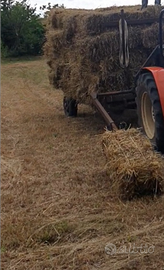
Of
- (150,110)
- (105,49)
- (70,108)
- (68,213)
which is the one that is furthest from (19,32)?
(68,213)

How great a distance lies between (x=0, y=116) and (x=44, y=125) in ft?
5.24

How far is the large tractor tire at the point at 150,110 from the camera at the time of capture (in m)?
5.15

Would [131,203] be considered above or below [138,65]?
below

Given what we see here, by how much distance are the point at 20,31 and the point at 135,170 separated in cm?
2080

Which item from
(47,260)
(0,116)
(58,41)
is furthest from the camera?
(0,116)

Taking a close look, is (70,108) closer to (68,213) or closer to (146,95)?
(146,95)

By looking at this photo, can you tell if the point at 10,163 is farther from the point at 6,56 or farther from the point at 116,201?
the point at 6,56

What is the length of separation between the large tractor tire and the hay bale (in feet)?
1.29

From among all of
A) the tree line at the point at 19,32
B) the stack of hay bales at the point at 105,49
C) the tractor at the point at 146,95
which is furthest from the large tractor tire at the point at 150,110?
the tree line at the point at 19,32

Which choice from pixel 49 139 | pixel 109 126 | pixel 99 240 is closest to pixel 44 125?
pixel 49 139

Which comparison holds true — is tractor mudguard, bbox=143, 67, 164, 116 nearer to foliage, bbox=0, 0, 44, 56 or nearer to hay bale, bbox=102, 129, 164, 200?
hay bale, bbox=102, 129, 164, 200

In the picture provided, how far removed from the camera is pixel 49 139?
7613 mm

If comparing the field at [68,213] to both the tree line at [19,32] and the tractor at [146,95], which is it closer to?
the tractor at [146,95]

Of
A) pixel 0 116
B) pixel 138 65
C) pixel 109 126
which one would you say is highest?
pixel 138 65
